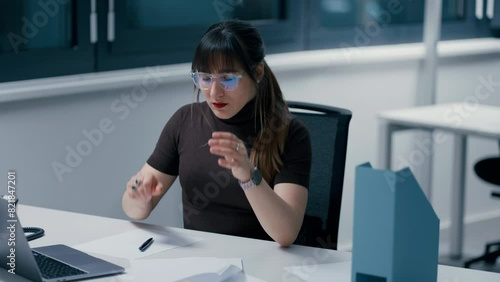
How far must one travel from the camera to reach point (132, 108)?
3244 millimetres

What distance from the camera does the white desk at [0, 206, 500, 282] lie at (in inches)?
72.9

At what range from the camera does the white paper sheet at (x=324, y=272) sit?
1.83 meters

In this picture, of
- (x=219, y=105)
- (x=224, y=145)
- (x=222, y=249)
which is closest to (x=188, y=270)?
(x=222, y=249)

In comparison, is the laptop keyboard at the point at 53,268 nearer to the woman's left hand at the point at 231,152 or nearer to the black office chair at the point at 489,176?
the woman's left hand at the point at 231,152

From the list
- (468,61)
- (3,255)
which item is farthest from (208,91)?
(468,61)

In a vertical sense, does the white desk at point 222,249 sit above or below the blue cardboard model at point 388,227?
below

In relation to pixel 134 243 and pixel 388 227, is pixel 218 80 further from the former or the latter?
pixel 388 227

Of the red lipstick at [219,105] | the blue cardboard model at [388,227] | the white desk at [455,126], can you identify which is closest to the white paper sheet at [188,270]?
the blue cardboard model at [388,227]

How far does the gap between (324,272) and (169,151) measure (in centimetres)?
68

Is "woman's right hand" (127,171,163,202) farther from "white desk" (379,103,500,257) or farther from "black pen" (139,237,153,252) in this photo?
"white desk" (379,103,500,257)

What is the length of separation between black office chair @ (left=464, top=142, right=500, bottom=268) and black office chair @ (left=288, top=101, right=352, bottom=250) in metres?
1.72

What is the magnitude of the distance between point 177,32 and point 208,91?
1349 millimetres

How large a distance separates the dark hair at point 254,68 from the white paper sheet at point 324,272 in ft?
1.25

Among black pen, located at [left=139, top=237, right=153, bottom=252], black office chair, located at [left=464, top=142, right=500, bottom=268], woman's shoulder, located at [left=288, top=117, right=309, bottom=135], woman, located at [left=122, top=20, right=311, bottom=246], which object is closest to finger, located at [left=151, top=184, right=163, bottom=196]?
woman, located at [left=122, top=20, right=311, bottom=246]
